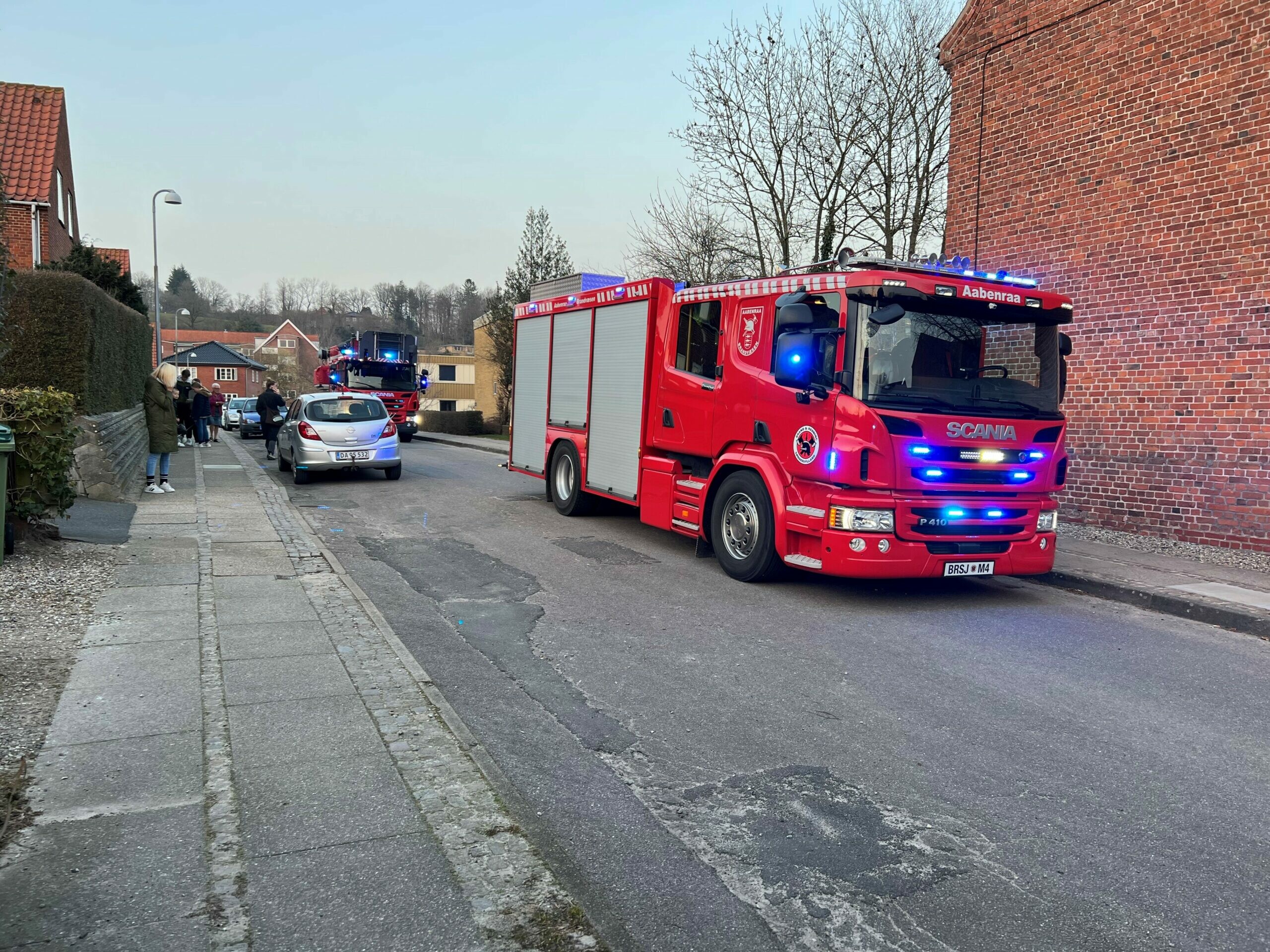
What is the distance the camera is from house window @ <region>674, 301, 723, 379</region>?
8.83m

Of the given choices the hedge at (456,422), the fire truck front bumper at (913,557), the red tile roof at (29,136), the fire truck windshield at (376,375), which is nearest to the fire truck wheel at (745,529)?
the fire truck front bumper at (913,557)

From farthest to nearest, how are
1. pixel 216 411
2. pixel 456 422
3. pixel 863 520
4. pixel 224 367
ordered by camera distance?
pixel 224 367, pixel 456 422, pixel 216 411, pixel 863 520

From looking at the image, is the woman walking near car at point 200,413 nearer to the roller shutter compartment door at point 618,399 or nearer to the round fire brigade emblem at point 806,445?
the roller shutter compartment door at point 618,399

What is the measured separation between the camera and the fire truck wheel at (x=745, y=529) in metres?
7.88

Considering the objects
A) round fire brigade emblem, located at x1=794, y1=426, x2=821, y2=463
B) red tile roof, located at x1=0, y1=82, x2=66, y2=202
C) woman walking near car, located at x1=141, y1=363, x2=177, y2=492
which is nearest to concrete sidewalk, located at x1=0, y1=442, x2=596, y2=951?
round fire brigade emblem, located at x1=794, y1=426, x2=821, y2=463

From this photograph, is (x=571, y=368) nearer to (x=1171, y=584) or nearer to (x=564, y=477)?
(x=564, y=477)

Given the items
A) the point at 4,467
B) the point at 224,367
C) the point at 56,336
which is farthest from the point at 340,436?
the point at 224,367

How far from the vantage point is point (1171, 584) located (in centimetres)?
807

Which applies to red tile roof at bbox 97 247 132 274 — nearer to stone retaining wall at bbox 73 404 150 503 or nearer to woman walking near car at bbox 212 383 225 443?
woman walking near car at bbox 212 383 225 443

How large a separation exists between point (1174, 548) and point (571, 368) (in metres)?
7.14

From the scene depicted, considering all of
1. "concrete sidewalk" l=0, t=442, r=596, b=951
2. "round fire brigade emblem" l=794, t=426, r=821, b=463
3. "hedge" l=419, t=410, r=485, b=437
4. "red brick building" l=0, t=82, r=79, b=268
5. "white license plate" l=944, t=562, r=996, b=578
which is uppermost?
"red brick building" l=0, t=82, r=79, b=268

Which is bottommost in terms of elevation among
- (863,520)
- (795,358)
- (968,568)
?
(968,568)

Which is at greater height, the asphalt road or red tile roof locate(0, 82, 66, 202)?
red tile roof locate(0, 82, 66, 202)

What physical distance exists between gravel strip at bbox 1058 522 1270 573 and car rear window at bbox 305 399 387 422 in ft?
34.8
